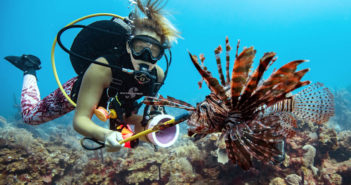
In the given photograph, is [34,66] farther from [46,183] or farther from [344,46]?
[344,46]

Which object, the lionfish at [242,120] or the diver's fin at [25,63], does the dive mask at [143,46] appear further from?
the diver's fin at [25,63]

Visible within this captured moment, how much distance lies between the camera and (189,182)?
12.7 feet

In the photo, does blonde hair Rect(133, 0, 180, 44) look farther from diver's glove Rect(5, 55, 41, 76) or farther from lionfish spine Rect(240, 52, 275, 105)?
diver's glove Rect(5, 55, 41, 76)

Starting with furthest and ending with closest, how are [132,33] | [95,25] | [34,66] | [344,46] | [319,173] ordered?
[344,46] < [34,66] < [319,173] < [95,25] < [132,33]

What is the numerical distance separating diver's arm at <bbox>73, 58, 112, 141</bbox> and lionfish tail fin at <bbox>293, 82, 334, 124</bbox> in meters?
2.31

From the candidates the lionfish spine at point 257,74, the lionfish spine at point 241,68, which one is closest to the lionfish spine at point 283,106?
the lionfish spine at point 257,74

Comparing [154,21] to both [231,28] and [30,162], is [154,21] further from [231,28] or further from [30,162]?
[231,28]

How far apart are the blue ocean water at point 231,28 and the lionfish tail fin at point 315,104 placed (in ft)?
312

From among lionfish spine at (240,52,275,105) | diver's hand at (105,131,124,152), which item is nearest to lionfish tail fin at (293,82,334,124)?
lionfish spine at (240,52,275,105)

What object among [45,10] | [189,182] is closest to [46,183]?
[189,182]

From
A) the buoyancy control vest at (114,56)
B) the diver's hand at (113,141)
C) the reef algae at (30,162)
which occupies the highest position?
the buoyancy control vest at (114,56)

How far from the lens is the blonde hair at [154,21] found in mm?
2711

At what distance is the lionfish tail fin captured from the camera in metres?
2.18

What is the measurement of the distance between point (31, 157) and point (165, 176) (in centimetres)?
414
